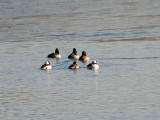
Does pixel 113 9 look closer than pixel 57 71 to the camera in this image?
No

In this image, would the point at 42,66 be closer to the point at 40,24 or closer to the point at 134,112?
the point at 134,112

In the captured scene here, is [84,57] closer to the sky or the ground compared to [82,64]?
closer to the sky

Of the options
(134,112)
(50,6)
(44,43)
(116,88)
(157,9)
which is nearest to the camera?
(134,112)

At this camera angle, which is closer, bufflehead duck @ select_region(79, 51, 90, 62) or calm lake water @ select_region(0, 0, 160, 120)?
calm lake water @ select_region(0, 0, 160, 120)

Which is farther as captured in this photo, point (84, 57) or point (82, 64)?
point (84, 57)

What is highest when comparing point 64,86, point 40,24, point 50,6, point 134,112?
point 50,6

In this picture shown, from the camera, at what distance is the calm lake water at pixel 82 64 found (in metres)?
25.0

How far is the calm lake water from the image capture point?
81.9 ft

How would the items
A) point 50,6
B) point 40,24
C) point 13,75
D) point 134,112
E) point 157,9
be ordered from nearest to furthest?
point 134,112
point 13,75
point 40,24
point 157,9
point 50,6

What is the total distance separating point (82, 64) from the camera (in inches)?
1518

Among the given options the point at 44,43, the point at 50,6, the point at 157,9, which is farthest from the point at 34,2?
the point at 44,43

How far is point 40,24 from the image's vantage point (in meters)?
59.0

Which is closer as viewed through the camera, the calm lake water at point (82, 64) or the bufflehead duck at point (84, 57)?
the calm lake water at point (82, 64)

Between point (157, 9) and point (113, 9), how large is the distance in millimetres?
5045
